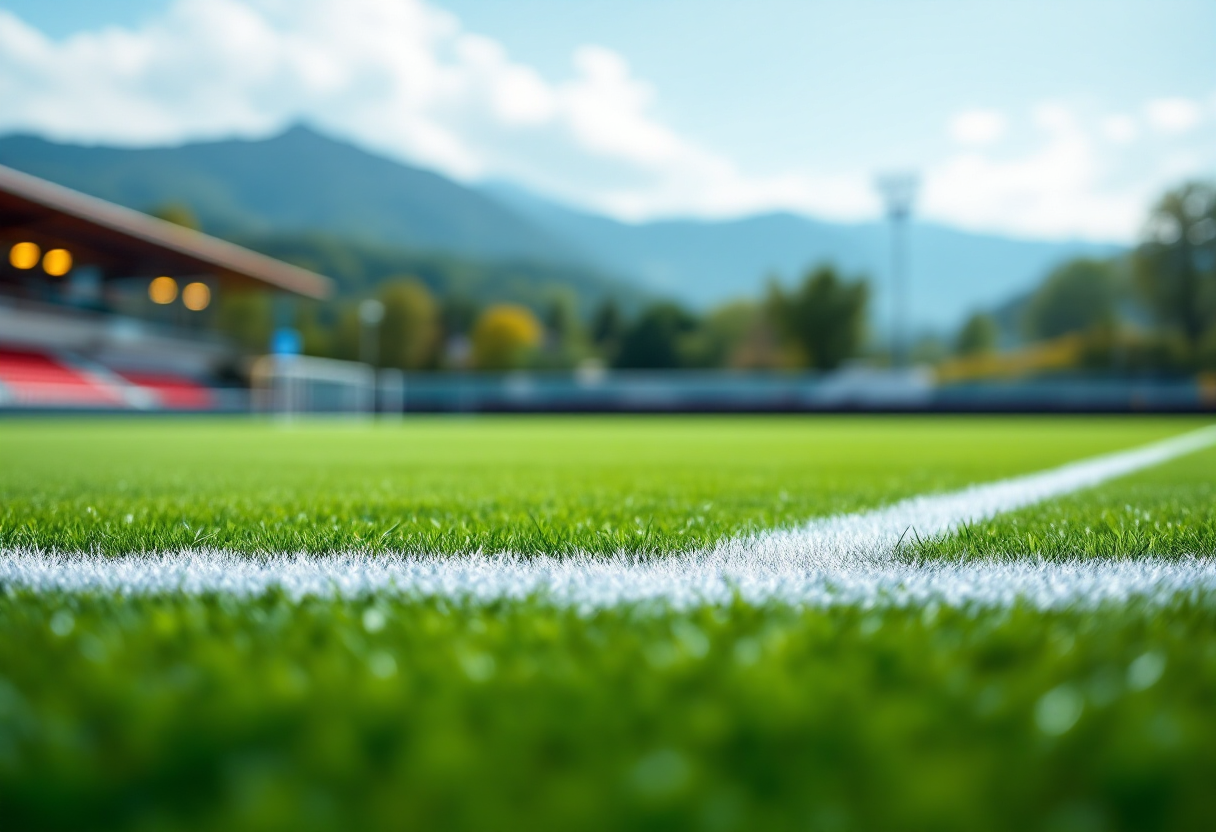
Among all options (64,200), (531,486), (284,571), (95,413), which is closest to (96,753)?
(284,571)

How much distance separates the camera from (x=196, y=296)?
38.3 meters

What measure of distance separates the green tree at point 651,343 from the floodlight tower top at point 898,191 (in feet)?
108

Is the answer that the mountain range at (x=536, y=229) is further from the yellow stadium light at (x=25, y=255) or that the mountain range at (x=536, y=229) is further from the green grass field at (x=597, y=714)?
the green grass field at (x=597, y=714)

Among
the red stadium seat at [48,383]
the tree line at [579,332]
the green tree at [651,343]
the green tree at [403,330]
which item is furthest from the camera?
the green tree at [403,330]

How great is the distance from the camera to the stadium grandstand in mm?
27781

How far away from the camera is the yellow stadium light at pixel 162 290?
37.5 metres

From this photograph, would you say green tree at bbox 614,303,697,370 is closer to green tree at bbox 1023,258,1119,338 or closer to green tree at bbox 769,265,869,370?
green tree at bbox 769,265,869,370

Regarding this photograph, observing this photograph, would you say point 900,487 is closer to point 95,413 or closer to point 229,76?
point 95,413

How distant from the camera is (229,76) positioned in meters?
64.6

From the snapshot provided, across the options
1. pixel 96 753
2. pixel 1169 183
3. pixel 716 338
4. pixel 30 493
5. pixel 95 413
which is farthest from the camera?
pixel 716 338

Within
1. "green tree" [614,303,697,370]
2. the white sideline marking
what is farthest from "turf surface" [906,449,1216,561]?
"green tree" [614,303,697,370]

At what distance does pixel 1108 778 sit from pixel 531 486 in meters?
3.94

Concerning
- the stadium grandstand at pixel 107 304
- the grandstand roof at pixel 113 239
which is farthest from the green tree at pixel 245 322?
the grandstand roof at pixel 113 239

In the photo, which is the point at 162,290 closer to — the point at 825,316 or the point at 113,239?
the point at 113,239
